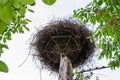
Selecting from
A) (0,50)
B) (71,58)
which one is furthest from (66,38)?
(0,50)

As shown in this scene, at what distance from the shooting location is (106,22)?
3367 millimetres

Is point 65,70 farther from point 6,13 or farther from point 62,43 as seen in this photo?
point 6,13

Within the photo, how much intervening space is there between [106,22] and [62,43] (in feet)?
2.02

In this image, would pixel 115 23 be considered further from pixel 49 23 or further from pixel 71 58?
pixel 49 23

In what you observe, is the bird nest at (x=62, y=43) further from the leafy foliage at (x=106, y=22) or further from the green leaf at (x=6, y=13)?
the green leaf at (x=6, y=13)

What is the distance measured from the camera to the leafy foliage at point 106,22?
3289 millimetres

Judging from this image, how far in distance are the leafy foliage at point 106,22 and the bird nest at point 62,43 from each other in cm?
15

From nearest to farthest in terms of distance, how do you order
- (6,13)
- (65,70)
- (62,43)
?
(6,13) < (65,70) < (62,43)

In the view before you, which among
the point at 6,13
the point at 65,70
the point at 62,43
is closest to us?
the point at 6,13

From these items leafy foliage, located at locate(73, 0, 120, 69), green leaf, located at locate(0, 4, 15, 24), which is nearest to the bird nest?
leafy foliage, located at locate(73, 0, 120, 69)

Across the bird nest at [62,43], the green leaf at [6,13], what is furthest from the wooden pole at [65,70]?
the green leaf at [6,13]

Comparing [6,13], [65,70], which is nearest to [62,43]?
[65,70]

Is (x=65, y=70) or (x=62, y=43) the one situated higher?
(x=62, y=43)

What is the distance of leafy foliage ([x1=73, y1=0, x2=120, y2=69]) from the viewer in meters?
3.29
